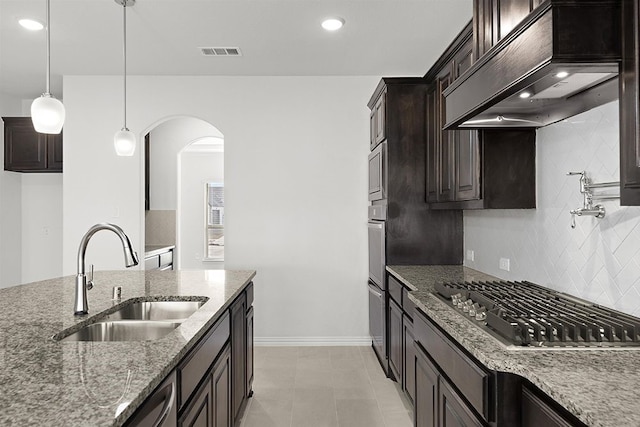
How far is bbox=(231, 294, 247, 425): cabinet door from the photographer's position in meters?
2.40

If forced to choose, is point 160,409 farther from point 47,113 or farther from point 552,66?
point 47,113

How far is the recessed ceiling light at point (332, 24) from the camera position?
129 inches

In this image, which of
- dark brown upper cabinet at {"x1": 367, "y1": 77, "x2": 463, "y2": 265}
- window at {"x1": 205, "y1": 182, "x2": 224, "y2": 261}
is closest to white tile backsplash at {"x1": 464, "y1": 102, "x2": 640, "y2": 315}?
dark brown upper cabinet at {"x1": 367, "y1": 77, "x2": 463, "y2": 265}

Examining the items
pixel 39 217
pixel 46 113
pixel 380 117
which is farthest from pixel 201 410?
pixel 39 217

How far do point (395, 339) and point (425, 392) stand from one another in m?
1.11

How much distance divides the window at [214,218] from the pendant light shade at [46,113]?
6.32 m

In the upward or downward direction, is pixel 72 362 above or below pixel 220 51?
below

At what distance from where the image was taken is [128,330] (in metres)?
1.94

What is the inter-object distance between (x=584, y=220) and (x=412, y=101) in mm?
1829

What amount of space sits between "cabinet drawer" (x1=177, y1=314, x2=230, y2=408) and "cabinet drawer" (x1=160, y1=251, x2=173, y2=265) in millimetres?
3880

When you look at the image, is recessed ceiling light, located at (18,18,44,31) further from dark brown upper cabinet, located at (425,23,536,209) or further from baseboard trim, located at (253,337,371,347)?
baseboard trim, located at (253,337,371,347)

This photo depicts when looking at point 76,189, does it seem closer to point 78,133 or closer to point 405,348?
point 78,133

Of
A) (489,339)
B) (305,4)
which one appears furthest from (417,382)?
(305,4)

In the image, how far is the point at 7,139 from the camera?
5.09 m
